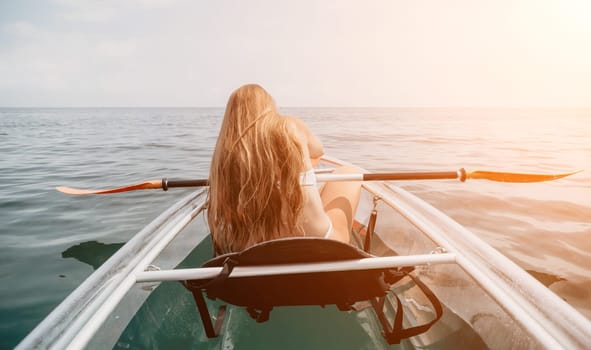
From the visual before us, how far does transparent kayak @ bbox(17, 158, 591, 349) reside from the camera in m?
1.29

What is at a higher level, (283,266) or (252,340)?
(283,266)

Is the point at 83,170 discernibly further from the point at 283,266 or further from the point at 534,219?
the point at 534,219

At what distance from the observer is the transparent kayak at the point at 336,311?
4.25ft

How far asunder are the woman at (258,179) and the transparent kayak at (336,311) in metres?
0.39

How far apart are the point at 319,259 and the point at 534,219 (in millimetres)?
5327

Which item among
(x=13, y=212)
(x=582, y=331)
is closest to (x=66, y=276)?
(x=13, y=212)

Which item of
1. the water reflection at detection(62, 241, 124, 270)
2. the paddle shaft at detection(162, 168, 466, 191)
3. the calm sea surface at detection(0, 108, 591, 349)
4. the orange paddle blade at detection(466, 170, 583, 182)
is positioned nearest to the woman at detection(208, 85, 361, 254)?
the paddle shaft at detection(162, 168, 466, 191)

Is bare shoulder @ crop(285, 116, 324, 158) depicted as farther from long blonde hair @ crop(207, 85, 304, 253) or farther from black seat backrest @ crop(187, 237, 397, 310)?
black seat backrest @ crop(187, 237, 397, 310)

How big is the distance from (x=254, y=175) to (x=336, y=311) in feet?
5.28

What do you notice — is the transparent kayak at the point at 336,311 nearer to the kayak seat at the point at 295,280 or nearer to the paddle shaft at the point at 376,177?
the kayak seat at the point at 295,280

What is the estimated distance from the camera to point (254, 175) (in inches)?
63.9

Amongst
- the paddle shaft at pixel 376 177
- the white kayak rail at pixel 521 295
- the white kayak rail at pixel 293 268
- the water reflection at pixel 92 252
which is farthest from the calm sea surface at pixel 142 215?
the white kayak rail at pixel 293 268

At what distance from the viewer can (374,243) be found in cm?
345

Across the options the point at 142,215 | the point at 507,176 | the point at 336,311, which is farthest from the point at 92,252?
the point at 507,176
